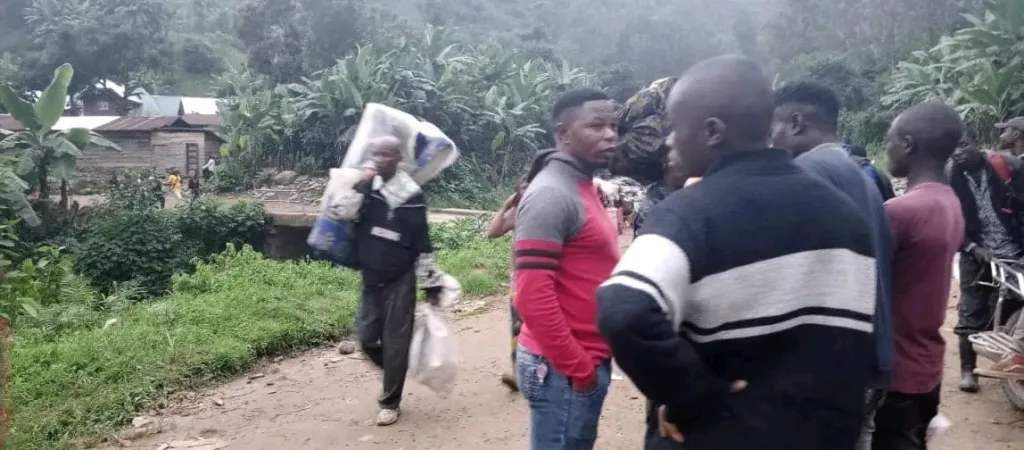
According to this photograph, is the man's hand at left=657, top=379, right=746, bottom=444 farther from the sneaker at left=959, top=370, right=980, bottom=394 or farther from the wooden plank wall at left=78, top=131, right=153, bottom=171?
the wooden plank wall at left=78, top=131, right=153, bottom=171

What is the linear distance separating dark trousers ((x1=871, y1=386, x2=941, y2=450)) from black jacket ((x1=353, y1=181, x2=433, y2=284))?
105 inches

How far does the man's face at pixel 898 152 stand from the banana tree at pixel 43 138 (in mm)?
15229

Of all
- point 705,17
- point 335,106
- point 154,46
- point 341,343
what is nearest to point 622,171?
point 341,343

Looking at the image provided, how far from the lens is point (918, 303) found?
2.51 meters

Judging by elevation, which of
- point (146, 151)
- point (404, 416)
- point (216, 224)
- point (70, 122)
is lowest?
point (146, 151)

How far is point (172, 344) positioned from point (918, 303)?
5580 mm

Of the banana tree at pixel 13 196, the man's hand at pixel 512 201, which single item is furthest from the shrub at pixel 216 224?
the man's hand at pixel 512 201

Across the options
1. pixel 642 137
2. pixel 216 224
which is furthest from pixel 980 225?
pixel 216 224

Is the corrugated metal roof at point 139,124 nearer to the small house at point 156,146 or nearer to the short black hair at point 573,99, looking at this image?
the small house at point 156,146

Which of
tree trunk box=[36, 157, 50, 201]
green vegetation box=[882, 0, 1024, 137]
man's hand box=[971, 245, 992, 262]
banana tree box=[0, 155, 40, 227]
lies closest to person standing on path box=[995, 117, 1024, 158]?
man's hand box=[971, 245, 992, 262]

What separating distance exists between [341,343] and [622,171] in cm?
471

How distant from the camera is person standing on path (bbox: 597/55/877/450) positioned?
145 cm

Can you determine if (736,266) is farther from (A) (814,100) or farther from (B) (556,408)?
(A) (814,100)

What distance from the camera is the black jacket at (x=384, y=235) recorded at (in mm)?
4488
